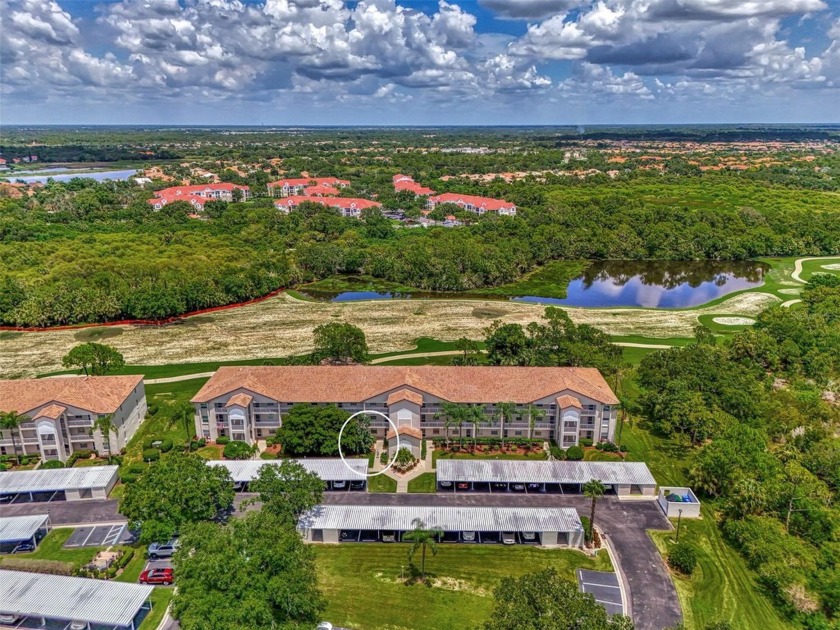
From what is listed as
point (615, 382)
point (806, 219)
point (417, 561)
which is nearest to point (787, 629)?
point (417, 561)

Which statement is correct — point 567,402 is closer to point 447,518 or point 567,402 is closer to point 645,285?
point 447,518

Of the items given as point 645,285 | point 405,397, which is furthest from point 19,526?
point 645,285

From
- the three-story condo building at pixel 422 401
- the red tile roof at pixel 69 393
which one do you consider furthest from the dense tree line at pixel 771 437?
the red tile roof at pixel 69 393

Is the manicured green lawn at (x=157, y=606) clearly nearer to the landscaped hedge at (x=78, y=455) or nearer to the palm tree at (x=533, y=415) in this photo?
the landscaped hedge at (x=78, y=455)

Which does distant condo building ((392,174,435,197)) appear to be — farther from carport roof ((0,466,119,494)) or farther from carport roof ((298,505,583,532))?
carport roof ((298,505,583,532))

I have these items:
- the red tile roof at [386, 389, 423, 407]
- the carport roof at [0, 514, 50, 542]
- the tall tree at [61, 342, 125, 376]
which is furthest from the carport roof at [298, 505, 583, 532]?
the tall tree at [61, 342, 125, 376]

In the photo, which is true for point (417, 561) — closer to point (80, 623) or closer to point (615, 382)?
point (80, 623)
